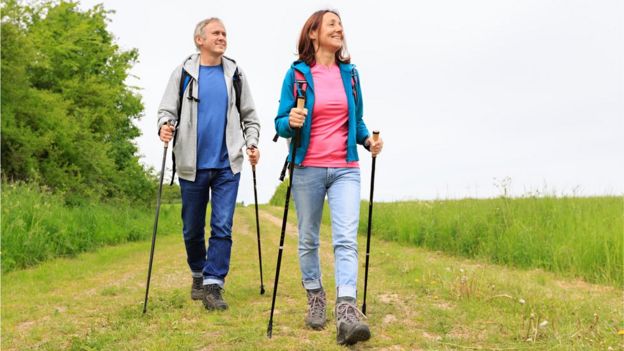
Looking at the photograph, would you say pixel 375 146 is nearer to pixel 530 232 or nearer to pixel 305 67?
pixel 305 67

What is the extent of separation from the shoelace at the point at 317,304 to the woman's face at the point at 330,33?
91.1 inches

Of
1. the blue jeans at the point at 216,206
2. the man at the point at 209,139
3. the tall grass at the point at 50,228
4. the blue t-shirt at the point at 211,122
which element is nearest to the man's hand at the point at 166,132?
the man at the point at 209,139

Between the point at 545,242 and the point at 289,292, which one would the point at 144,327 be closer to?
the point at 289,292

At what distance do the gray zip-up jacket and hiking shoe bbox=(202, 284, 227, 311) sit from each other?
4.10 ft

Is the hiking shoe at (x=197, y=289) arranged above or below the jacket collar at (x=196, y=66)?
below

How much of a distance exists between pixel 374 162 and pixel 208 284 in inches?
95.7

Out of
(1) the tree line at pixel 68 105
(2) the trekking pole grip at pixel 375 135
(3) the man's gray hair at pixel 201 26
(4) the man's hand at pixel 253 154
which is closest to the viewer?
(2) the trekking pole grip at pixel 375 135

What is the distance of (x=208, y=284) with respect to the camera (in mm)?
6422

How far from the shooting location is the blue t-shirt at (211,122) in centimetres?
641

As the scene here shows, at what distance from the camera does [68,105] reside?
22312 millimetres

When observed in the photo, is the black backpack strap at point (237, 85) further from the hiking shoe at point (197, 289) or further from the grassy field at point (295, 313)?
the grassy field at point (295, 313)

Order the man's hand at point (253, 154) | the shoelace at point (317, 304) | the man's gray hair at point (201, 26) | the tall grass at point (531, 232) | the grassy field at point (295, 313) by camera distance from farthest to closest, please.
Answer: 1. the tall grass at point (531, 232)
2. the man's hand at point (253, 154)
3. the man's gray hair at point (201, 26)
4. the shoelace at point (317, 304)
5. the grassy field at point (295, 313)

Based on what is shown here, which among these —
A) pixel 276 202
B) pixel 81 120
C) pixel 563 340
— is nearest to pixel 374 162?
pixel 563 340

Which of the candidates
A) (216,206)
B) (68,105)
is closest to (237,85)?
(216,206)
